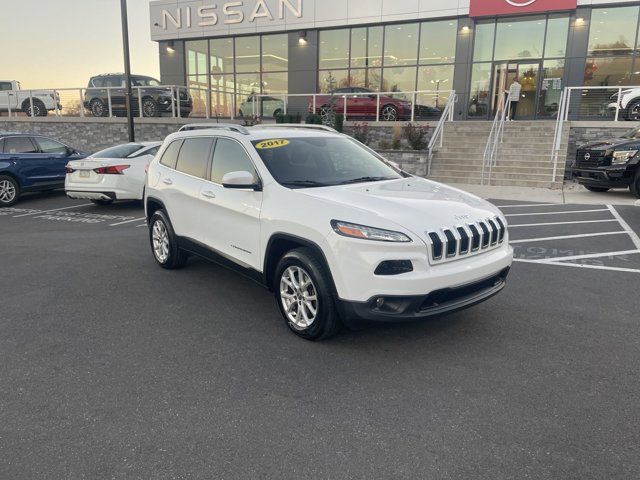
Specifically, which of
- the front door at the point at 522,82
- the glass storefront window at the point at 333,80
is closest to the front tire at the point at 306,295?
the front door at the point at 522,82

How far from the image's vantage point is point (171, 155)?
20.0 feet

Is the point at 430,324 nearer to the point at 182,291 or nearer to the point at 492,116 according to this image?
the point at 182,291

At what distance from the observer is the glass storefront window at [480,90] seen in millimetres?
20719

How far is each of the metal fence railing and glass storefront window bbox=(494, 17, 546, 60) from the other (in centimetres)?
315

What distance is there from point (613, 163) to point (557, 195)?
1465 millimetres

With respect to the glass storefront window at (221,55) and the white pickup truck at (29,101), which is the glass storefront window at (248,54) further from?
the white pickup truck at (29,101)

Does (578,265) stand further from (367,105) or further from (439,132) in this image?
(367,105)

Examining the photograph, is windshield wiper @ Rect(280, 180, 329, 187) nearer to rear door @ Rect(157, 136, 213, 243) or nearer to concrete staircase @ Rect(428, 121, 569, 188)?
rear door @ Rect(157, 136, 213, 243)

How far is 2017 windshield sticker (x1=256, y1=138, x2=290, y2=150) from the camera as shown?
15.5ft

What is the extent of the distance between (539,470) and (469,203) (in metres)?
2.28

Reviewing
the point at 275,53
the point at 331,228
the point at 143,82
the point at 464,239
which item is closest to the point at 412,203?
the point at 464,239

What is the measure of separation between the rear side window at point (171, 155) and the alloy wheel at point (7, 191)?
7.69m

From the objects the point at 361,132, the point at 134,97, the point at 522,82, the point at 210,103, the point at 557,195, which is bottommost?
the point at 557,195

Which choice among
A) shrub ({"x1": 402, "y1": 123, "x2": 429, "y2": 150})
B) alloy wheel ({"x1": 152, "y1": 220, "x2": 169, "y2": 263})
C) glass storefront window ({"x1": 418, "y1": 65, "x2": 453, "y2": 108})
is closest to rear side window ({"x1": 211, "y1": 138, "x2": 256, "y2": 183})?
alloy wheel ({"x1": 152, "y1": 220, "x2": 169, "y2": 263})
